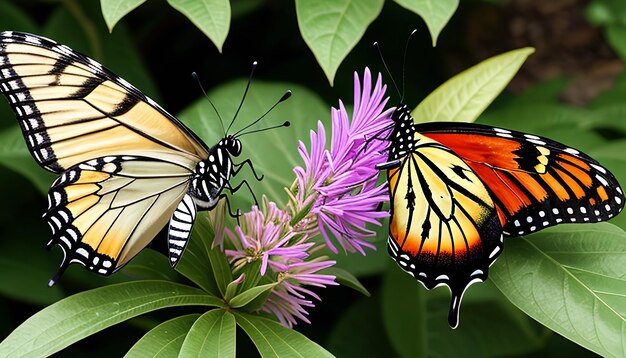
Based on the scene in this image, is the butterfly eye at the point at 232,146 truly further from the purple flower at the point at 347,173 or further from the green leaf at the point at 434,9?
the green leaf at the point at 434,9

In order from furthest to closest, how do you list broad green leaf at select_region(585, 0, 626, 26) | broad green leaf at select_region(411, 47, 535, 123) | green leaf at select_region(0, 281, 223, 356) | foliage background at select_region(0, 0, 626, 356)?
broad green leaf at select_region(585, 0, 626, 26) < foliage background at select_region(0, 0, 626, 356) < broad green leaf at select_region(411, 47, 535, 123) < green leaf at select_region(0, 281, 223, 356)

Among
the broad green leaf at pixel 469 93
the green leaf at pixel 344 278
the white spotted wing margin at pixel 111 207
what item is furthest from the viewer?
the broad green leaf at pixel 469 93

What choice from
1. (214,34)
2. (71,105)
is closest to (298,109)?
(214,34)

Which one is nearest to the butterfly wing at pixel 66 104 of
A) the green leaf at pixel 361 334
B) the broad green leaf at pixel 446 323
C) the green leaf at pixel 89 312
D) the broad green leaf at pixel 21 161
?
the green leaf at pixel 89 312

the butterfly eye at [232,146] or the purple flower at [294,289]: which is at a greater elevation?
the butterfly eye at [232,146]

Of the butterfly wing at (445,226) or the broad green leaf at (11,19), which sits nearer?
the butterfly wing at (445,226)

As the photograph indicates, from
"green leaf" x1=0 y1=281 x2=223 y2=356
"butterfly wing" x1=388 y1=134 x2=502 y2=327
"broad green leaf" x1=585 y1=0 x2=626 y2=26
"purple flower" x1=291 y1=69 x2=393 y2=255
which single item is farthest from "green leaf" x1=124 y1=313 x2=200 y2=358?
"broad green leaf" x1=585 y1=0 x2=626 y2=26

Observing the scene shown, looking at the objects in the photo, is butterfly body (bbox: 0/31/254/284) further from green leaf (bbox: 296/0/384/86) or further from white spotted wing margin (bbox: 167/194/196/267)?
green leaf (bbox: 296/0/384/86)
